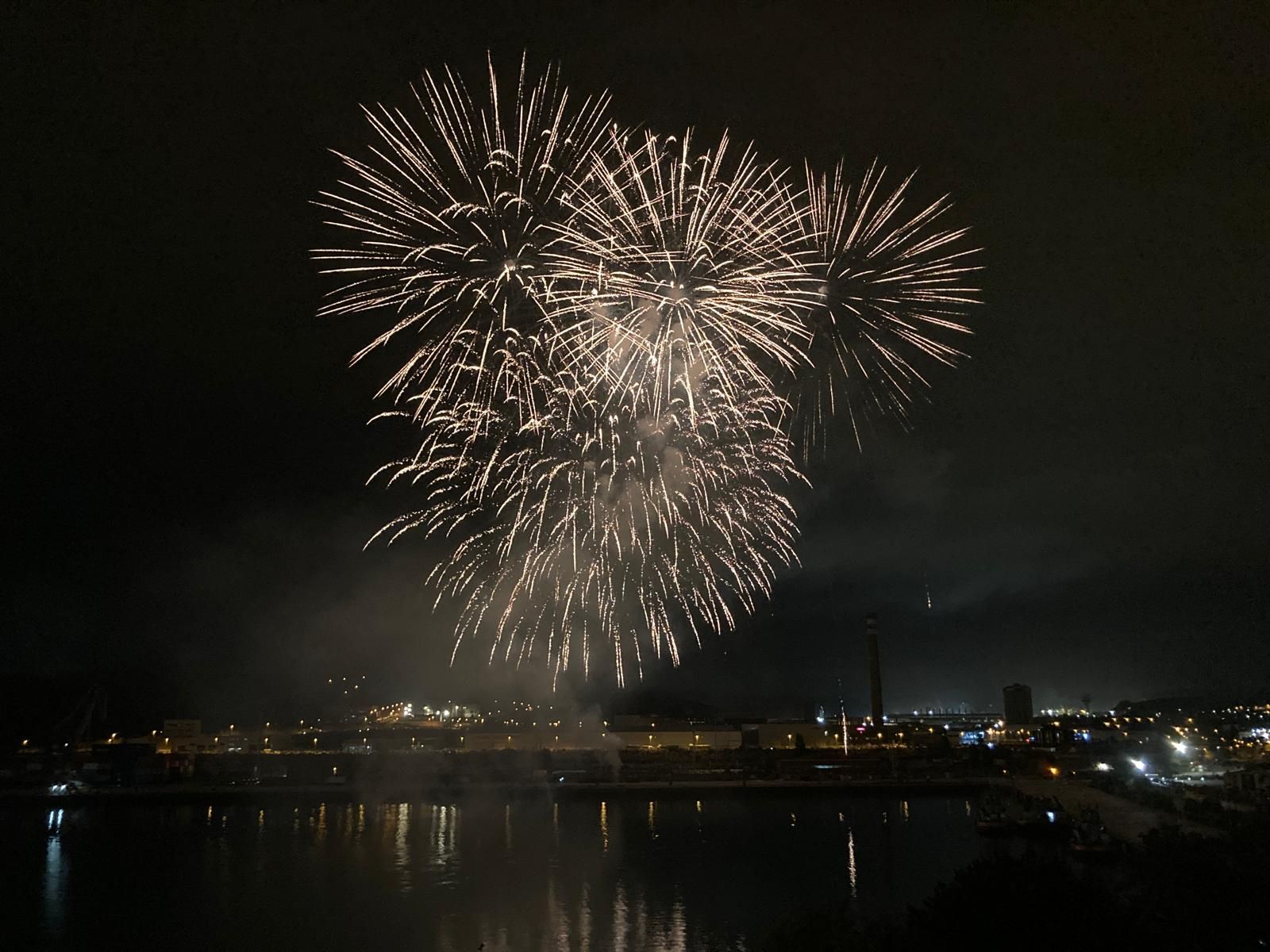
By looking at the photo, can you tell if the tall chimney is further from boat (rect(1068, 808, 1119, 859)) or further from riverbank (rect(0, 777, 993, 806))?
boat (rect(1068, 808, 1119, 859))

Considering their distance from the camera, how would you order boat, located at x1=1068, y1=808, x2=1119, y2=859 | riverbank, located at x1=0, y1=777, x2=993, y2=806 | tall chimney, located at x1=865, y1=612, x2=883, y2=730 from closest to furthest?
boat, located at x1=1068, y1=808, x2=1119, y2=859, riverbank, located at x1=0, y1=777, x2=993, y2=806, tall chimney, located at x1=865, y1=612, x2=883, y2=730

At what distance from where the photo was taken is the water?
14375mm

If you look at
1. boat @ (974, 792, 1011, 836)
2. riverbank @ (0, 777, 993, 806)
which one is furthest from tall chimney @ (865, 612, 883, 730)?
boat @ (974, 792, 1011, 836)

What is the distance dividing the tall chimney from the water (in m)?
21.1

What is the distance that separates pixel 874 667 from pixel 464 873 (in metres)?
38.6

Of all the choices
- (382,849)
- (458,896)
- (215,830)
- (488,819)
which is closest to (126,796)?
(215,830)

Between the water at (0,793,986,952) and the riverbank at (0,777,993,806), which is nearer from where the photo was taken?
the water at (0,793,986,952)

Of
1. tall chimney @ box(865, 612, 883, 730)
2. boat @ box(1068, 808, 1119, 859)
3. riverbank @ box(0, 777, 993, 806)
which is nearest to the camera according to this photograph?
boat @ box(1068, 808, 1119, 859)

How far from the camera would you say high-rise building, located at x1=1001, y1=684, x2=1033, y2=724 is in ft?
235

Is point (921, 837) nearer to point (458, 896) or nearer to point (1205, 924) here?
point (458, 896)

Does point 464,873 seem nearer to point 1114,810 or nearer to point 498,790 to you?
point 1114,810

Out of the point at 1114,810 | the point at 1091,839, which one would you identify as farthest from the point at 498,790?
the point at 1091,839

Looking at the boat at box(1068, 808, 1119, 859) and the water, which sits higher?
the boat at box(1068, 808, 1119, 859)

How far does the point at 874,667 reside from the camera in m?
53.5
